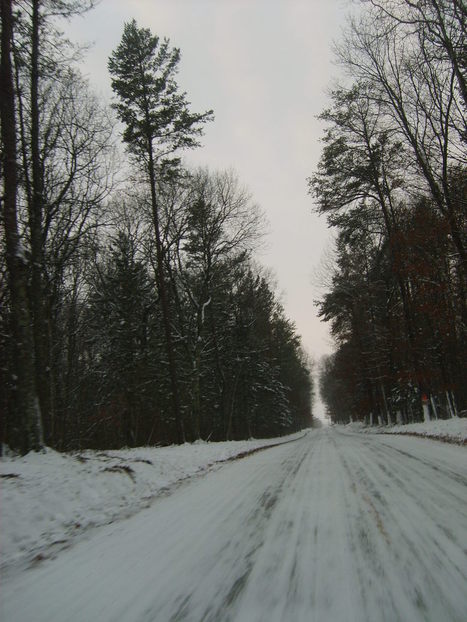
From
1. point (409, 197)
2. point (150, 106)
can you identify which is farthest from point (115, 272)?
point (409, 197)

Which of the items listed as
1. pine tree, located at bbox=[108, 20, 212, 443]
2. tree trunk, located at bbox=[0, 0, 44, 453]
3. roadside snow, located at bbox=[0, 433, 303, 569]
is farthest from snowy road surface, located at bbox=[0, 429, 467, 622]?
pine tree, located at bbox=[108, 20, 212, 443]

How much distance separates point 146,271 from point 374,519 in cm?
2029

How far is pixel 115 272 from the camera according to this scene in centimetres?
2166

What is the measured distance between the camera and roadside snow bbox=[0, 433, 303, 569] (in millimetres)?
4027

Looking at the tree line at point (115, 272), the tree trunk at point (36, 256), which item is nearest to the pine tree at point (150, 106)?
the tree line at point (115, 272)

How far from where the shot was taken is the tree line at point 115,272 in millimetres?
9055

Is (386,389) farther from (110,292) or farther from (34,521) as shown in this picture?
(34,521)

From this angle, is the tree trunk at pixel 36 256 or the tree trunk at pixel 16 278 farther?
the tree trunk at pixel 36 256

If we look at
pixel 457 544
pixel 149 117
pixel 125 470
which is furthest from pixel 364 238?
pixel 457 544

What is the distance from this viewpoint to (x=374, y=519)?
3.57m

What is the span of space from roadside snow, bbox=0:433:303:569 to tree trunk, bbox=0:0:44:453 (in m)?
0.77

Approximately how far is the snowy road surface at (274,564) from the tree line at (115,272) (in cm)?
435

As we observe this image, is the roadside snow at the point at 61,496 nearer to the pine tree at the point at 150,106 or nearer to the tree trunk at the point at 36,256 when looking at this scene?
the tree trunk at the point at 36,256

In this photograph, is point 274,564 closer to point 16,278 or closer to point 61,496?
point 61,496
